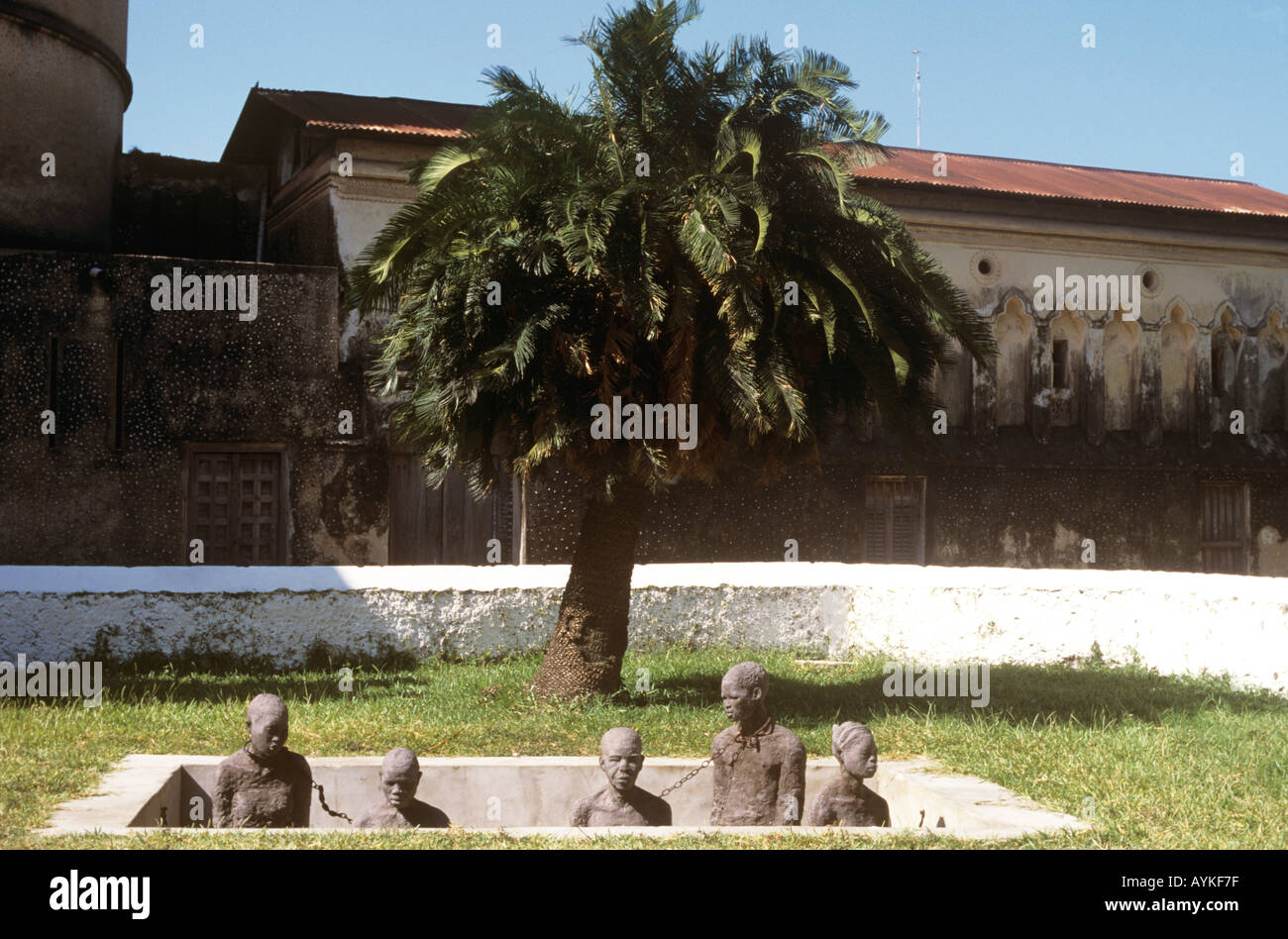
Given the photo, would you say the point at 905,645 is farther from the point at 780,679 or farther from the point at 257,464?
the point at 257,464

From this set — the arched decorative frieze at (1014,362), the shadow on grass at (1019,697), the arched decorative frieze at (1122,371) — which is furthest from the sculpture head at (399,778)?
the arched decorative frieze at (1122,371)

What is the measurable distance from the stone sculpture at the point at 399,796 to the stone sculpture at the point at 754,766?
160 centimetres

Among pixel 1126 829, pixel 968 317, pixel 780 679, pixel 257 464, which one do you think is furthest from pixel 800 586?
pixel 1126 829

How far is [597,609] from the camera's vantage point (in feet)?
32.4

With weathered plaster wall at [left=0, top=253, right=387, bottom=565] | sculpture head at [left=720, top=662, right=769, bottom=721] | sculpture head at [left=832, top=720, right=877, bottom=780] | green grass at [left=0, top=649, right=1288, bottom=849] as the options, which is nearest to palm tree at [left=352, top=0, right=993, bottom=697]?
green grass at [left=0, top=649, right=1288, bottom=849]

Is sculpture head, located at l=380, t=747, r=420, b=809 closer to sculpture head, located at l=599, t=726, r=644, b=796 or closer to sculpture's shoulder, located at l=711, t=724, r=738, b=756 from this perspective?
sculpture head, located at l=599, t=726, r=644, b=796

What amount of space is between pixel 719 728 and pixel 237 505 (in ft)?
26.3

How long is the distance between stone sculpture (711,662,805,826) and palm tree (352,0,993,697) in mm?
2455

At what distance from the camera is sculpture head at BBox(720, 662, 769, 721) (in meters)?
6.80

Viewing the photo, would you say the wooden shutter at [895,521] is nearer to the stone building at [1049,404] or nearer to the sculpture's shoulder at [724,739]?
the stone building at [1049,404]

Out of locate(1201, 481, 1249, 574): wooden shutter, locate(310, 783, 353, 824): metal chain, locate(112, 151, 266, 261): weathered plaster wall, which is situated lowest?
locate(310, 783, 353, 824): metal chain

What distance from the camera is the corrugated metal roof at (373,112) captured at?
14.9m

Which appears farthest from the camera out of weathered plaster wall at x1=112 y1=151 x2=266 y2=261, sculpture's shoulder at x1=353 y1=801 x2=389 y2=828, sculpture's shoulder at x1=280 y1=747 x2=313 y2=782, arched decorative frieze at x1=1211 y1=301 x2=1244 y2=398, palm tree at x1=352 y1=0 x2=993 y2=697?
arched decorative frieze at x1=1211 y1=301 x2=1244 y2=398

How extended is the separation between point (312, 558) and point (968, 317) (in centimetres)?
833
